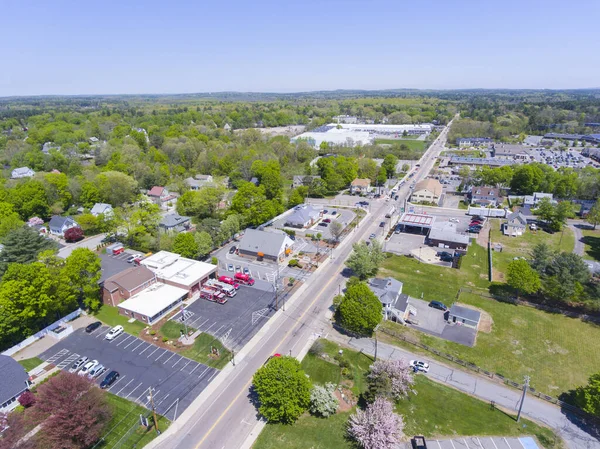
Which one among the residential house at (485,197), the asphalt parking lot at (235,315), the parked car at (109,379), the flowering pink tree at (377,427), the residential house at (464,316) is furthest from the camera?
the residential house at (485,197)

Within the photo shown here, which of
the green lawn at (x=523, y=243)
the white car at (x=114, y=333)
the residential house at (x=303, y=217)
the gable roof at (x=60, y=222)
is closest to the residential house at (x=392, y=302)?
the green lawn at (x=523, y=243)

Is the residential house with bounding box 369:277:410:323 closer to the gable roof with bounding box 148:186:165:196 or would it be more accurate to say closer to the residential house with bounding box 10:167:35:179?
the gable roof with bounding box 148:186:165:196

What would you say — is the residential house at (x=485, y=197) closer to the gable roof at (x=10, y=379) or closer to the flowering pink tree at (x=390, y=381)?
A: the flowering pink tree at (x=390, y=381)

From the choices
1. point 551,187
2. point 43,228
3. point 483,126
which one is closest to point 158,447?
point 43,228

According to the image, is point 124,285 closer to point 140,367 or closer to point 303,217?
point 140,367

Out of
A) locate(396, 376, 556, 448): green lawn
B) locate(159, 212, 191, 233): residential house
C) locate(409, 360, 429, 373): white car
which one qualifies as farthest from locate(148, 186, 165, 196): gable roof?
locate(396, 376, 556, 448): green lawn
